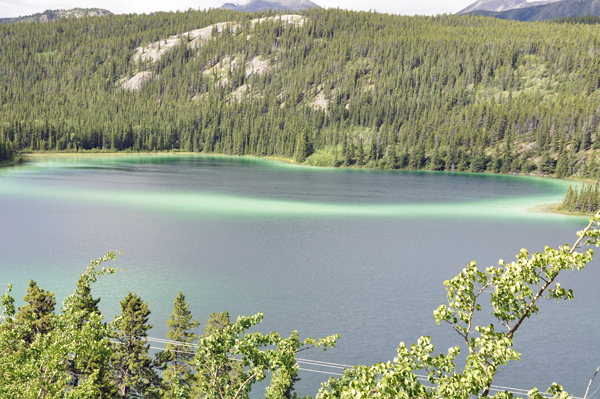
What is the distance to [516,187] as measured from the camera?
418ft

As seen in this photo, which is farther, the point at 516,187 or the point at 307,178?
the point at 307,178

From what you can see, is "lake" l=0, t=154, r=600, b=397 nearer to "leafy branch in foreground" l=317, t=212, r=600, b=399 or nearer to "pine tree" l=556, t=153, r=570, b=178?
"leafy branch in foreground" l=317, t=212, r=600, b=399

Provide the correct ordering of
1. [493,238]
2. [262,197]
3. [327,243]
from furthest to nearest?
1. [262,197]
2. [493,238]
3. [327,243]

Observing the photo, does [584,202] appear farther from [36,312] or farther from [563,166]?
[36,312]

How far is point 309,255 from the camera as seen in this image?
5216 centimetres

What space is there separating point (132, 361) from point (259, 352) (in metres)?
12.9

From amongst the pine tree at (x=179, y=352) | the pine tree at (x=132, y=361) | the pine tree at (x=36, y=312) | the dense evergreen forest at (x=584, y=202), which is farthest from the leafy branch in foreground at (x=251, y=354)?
the dense evergreen forest at (x=584, y=202)

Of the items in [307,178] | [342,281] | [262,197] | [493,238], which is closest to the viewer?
[342,281]

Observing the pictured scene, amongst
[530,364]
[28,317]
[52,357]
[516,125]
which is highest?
[516,125]

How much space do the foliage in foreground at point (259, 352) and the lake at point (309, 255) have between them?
856 centimetres

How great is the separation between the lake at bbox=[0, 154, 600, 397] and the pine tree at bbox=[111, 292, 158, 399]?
8.02 metres

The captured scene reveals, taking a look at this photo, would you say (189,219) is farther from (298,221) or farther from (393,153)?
(393,153)

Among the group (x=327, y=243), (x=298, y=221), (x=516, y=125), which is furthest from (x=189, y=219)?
(x=516, y=125)

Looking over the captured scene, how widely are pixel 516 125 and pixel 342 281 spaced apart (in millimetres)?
175116
